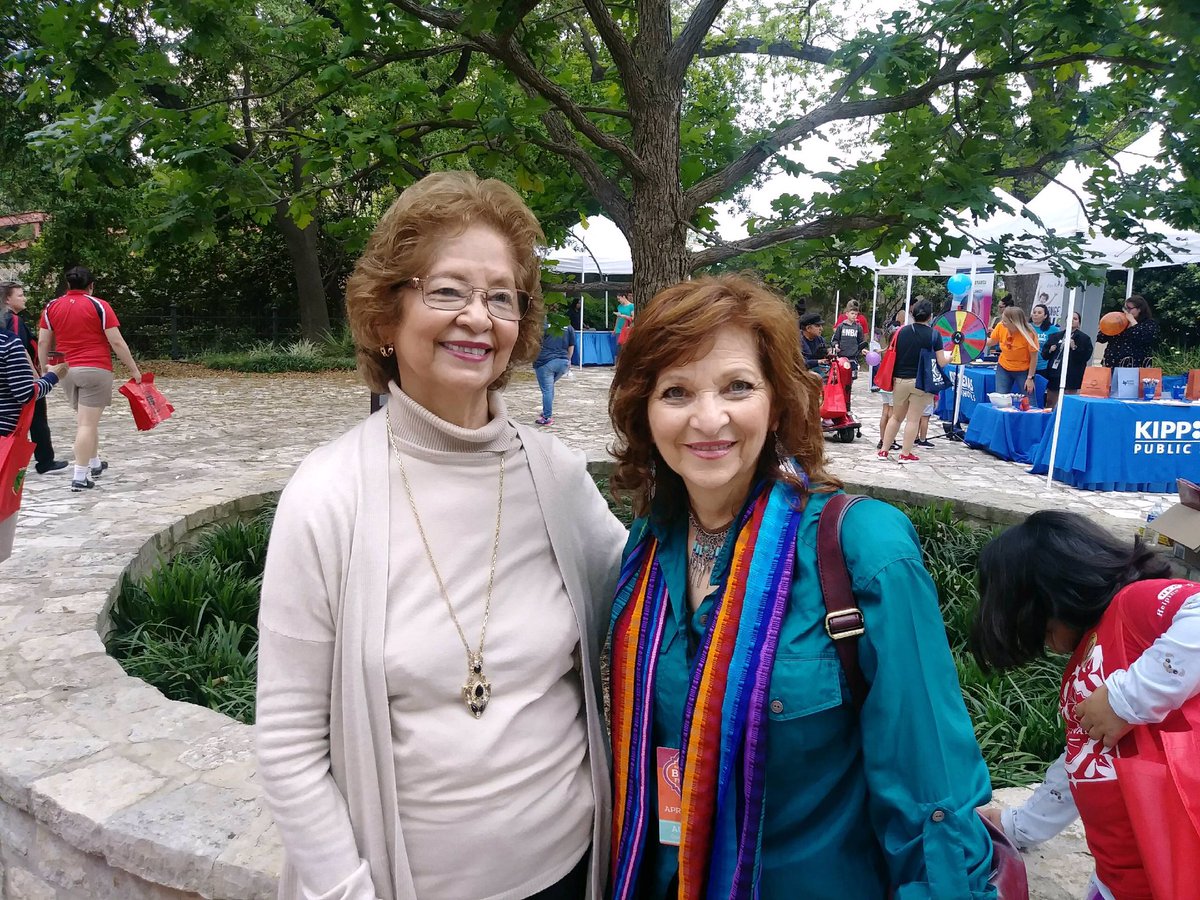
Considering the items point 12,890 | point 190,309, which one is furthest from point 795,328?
point 190,309

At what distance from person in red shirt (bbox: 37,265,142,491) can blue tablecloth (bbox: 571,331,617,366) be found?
567 inches

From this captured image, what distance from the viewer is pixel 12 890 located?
2490 millimetres

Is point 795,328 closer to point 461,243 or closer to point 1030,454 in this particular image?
point 461,243

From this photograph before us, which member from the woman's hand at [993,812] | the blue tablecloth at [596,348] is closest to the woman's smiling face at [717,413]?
the woman's hand at [993,812]

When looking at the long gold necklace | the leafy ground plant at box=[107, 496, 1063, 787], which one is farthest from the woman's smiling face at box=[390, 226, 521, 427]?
the leafy ground plant at box=[107, 496, 1063, 787]

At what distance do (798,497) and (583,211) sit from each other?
3126 millimetres

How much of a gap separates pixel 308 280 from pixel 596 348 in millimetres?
7675

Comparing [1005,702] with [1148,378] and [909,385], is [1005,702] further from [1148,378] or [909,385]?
[909,385]

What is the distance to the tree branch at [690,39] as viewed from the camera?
3486mm

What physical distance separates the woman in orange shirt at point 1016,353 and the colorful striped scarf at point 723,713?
10.2 m

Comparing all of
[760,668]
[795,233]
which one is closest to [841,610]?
[760,668]

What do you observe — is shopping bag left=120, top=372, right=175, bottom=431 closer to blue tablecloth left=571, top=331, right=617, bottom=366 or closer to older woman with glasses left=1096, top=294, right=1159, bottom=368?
older woman with glasses left=1096, top=294, right=1159, bottom=368

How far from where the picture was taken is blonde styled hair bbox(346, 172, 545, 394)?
1489 millimetres

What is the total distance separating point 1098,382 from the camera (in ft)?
27.7
